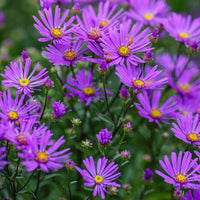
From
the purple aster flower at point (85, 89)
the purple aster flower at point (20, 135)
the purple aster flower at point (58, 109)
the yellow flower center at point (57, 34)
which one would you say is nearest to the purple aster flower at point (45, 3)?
the yellow flower center at point (57, 34)

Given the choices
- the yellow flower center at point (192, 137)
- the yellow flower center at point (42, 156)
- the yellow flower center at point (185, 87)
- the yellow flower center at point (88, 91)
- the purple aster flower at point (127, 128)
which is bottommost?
the yellow flower center at point (42, 156)

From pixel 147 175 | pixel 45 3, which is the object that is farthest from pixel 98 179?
pixel 45 3

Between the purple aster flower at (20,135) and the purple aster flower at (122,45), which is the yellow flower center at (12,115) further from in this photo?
the purple aster flower at (122,45)

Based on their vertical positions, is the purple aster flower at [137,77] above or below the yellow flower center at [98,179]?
above

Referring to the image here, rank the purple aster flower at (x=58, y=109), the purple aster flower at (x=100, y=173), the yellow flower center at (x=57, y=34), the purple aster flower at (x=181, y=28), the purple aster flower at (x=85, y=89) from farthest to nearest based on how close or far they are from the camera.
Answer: the purple aster flower at (x=181, y=28), the purple aster flower at (x=85, y=89), the yellow flower center at (x=57, y=34), the purple aster flower at (x=58, y=109), the purple aster flower at (x=100, y=173)

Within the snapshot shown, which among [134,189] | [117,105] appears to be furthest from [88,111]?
[134,189]
